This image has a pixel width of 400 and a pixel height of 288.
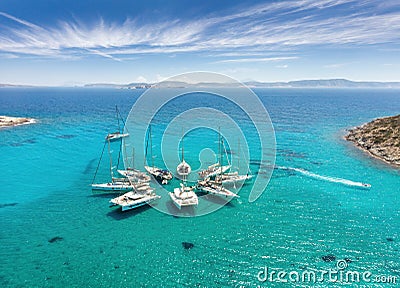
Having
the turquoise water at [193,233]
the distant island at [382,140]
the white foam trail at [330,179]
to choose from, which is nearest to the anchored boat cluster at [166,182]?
the turquoise water at [193,233]

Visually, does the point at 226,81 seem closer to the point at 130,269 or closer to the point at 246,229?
the point at 246,229

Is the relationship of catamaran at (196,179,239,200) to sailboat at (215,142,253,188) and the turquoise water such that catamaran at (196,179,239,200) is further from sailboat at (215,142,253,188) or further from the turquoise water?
the turquoise water

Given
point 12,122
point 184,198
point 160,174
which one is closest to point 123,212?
point 184,198

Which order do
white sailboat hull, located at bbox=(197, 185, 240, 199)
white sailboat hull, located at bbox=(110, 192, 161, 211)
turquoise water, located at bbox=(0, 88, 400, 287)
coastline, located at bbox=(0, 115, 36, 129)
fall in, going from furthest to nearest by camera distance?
1. coastline, located at bbox=(0, 115, 36, 129)
2. white sailboat hull, located at bbox=(197, 185, 240, 199)
3. white sailboat hull, located at bbox=(110, 192, 161, 211)
4. turquoise water, located at bbox=(0, 88, 400, 287)

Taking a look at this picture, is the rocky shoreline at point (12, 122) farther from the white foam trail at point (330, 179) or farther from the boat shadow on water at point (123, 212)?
the white foam trail at point (330, 179)

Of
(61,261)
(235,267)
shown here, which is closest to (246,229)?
(235,267)

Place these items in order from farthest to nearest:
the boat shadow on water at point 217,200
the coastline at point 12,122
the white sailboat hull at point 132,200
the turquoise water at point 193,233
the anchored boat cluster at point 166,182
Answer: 1. the coastline at point 12,122
2. the boat shadow on water at point 217,200
3. the anchored boat cluster at point 166,182
4. the white sailboat hull at point 132,200
5. the turquoise water at point 193,233

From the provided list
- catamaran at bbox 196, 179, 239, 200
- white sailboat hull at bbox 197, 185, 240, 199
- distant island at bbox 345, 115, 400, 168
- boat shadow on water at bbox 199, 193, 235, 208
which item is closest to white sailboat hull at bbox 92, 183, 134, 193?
catamaran at bbox 196, 179, 239, 200
